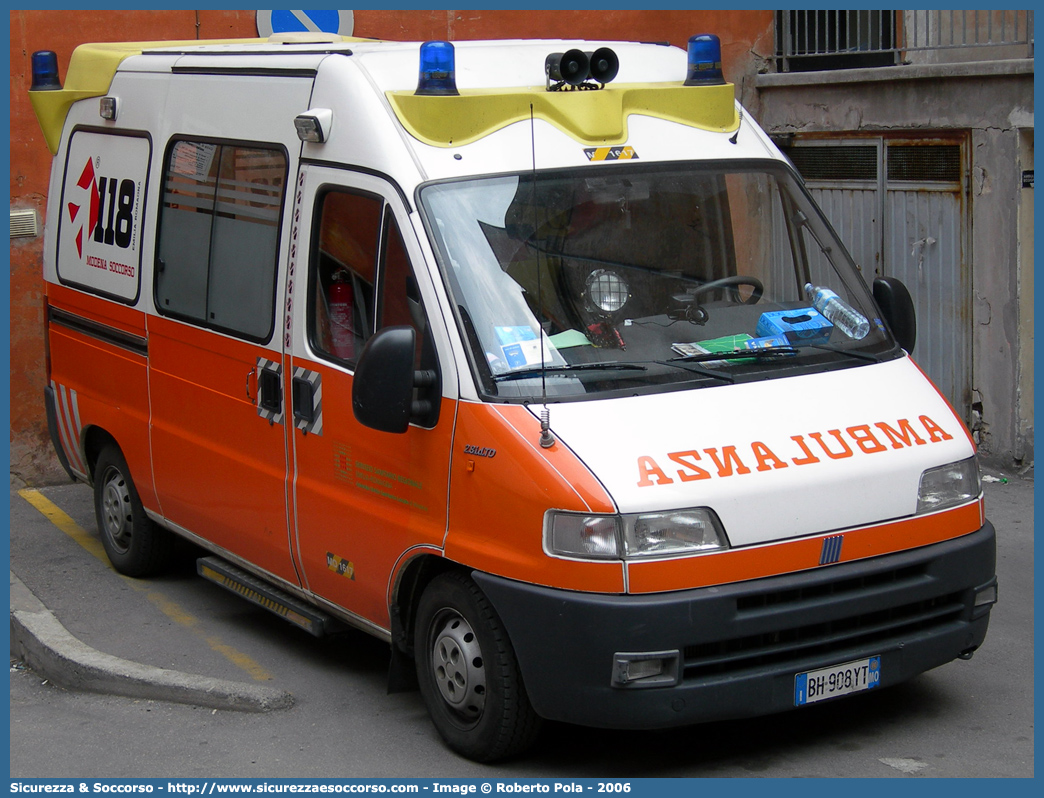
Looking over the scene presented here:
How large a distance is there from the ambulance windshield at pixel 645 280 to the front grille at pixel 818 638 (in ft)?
3.13

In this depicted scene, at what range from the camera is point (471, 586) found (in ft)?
16.3

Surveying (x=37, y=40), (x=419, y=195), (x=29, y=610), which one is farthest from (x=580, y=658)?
(x=37, y=40)

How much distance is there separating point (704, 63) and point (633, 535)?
2371 millimetres

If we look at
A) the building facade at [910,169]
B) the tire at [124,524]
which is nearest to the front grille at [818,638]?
the tire at [124,524]

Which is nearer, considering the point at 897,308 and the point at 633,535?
the point at 633,535

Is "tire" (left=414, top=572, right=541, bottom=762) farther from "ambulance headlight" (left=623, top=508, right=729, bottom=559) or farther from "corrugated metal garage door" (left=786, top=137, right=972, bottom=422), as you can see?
"corrugated metal garage door" (left=786, top=137, right=972, bottom=422)

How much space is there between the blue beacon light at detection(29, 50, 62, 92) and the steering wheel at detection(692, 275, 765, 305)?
4.36 meters

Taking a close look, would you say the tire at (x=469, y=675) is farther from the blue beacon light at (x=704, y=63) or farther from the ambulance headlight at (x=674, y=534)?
the blue beacon light at (x=704, y=63)

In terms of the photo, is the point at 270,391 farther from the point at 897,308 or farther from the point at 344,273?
the point at 897,308

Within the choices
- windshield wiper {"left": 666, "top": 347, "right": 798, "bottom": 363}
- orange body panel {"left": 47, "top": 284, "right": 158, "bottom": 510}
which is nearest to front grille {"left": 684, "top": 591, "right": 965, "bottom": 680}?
windshield wiper {"left": 666, "top": 347, "right": 798, "bottom": 363}

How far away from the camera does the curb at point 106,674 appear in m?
5.78

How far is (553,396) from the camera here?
4.84 metres

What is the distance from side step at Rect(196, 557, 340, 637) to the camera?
5996mm

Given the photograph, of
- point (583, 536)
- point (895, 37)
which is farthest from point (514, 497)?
point (895, 37)
